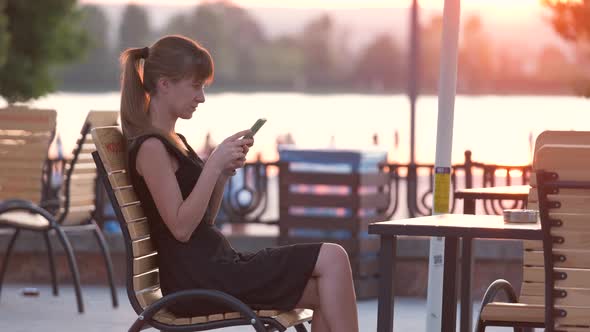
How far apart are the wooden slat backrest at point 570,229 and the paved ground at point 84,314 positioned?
381 centimetres

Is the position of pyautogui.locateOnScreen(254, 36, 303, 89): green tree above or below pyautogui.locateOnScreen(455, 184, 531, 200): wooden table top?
below

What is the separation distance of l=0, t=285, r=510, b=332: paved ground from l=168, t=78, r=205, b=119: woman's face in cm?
323

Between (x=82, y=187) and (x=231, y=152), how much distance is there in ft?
15.2

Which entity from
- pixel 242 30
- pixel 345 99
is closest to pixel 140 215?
pixel 242 30

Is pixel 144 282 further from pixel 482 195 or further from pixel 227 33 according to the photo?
pixel 227 33

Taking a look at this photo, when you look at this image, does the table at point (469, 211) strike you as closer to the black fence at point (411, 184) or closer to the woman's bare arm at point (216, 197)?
the woman's bare arm at point (216, 197)

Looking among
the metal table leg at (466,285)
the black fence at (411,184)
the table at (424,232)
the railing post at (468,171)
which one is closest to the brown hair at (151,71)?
the table at (424,232)

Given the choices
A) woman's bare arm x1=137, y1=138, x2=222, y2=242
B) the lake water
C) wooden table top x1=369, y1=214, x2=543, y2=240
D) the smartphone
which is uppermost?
the smartphone

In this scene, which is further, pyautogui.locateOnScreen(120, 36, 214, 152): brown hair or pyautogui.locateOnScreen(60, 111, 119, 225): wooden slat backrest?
pyautogui.locateOnScreen(60, 111, 119, 225): wooden slat backrest

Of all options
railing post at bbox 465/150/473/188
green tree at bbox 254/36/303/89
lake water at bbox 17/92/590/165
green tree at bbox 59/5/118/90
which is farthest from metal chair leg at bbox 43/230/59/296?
green tree at bbox 59/5/118/90

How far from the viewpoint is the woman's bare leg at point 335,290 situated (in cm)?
519

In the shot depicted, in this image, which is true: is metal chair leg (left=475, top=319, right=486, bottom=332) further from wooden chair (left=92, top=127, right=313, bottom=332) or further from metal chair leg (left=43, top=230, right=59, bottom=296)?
metal chair leg (left=43, top=230, right=59, bottom=296)

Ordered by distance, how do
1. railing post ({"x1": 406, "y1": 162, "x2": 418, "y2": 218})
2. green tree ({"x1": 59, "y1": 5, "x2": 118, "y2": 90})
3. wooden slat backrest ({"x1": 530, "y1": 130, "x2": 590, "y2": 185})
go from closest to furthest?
1. wooden slat backrest ({"x1": 530, "y1": 130, "x2": 590, "y2": 185})
2. railing post ({"x1": 406, "y1": 162, "x2": 418, "y2": 218})
3. green tree ({"x1": 59, "y1": 5, "x2": 118, "y2": 90})

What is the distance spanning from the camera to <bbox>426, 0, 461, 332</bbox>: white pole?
6.88 metres
